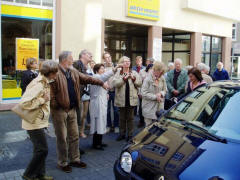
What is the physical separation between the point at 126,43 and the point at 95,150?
12481 millimetres

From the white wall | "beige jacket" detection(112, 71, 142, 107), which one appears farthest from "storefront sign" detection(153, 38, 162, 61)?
"beige jacket" detection(112, 71, 142, 107)

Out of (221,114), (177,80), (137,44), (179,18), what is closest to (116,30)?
(137,44)

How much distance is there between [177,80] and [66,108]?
3.82 meters

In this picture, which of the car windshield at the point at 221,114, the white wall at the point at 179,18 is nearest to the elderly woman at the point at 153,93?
the car windshield at the point at 221,114

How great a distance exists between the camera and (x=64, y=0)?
9.55 metres

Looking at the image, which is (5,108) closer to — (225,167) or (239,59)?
(225,167)

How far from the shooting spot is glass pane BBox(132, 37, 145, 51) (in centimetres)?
1744

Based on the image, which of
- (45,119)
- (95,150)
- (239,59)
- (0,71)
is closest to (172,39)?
(239,59)

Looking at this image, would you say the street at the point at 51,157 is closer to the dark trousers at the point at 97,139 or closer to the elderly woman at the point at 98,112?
the dark trousers at the point at 97,139

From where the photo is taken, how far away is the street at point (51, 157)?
14.1 feet

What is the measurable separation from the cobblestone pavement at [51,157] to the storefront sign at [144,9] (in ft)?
22.2

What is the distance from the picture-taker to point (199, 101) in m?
3.74

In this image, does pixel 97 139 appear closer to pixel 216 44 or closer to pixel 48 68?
pixel 48 68

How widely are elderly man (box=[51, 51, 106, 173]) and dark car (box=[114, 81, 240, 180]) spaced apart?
141 cm
